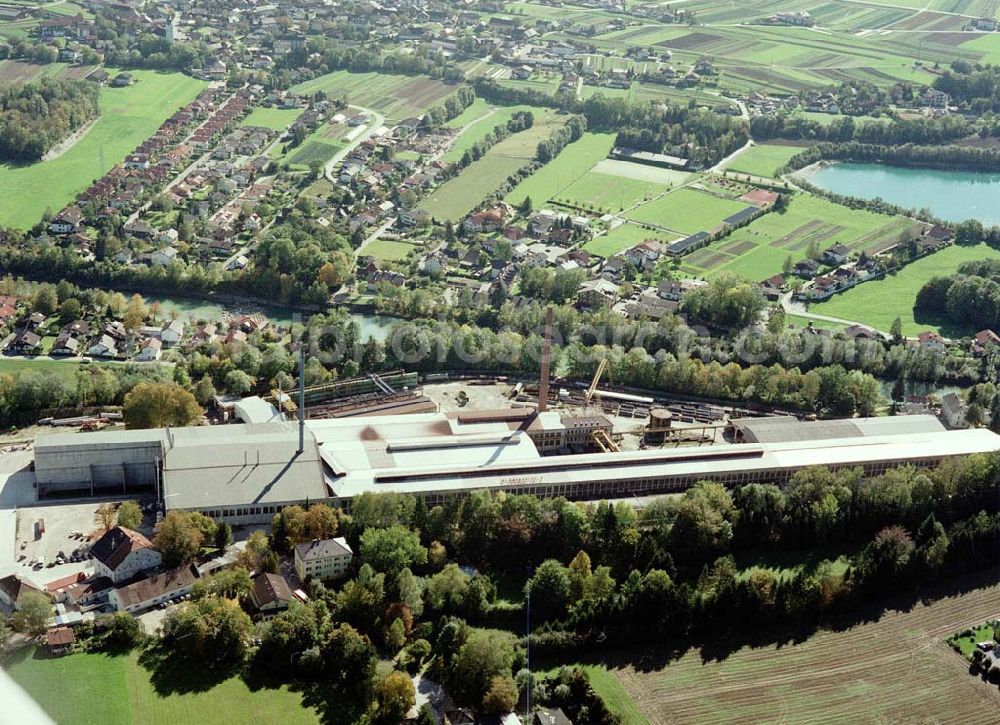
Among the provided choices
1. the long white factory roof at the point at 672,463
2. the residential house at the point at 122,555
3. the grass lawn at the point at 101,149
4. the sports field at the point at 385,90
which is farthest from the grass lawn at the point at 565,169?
the residential house at the point at 122,555

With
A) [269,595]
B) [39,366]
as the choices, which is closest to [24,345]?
[39,366]

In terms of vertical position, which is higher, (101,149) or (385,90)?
(385,90)

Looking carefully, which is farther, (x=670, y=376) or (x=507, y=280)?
(x=507, y=280)

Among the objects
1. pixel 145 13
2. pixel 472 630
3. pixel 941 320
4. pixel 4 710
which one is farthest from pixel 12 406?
pixel 145 13

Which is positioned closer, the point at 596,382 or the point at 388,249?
the point at 596,382

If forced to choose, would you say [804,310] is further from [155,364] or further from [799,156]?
[155,364]

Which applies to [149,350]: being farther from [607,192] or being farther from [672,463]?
[607,192]

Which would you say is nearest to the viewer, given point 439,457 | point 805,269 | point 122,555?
point 122,555
